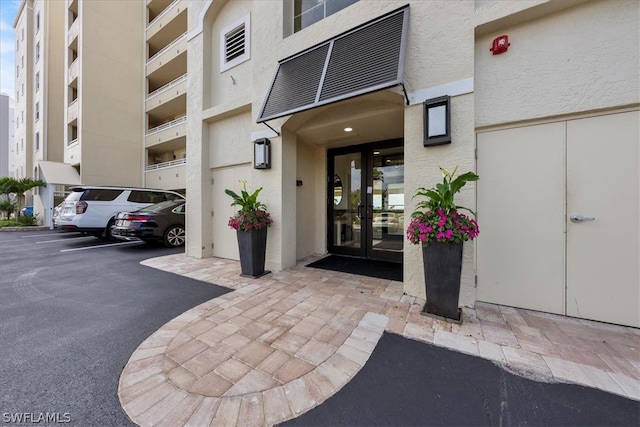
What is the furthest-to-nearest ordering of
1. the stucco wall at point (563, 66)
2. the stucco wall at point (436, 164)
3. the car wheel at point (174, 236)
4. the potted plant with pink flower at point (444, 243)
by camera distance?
the car wheel at point (174, 236), the stucco wall at point (436, 164), the potted plant with pink flower at point (444, 243), the stucco wall at point (563, 66)

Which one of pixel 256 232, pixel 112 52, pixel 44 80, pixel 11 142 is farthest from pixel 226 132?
pixel 11 142

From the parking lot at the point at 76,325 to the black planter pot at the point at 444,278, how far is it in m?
2.74

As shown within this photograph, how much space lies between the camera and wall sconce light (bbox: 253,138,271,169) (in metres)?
4.34

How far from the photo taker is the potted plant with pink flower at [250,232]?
398cm

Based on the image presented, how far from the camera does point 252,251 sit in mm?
4016

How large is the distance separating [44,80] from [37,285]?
63.9 feet

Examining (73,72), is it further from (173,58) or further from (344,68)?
(344,68)

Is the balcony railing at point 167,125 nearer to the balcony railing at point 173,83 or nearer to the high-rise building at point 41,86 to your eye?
the balcony railing at point 173,83

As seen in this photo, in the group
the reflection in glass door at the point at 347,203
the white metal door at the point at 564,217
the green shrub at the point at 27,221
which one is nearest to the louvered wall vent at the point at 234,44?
the reflection in glass door at the point at 347,203

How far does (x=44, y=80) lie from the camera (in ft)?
48.2

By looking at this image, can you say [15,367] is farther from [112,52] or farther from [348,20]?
[112,52]

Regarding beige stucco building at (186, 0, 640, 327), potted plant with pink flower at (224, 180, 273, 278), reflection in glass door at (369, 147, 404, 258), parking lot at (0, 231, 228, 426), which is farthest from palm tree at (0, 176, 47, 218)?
reflection in glass door at (369, 147, 404, 258)

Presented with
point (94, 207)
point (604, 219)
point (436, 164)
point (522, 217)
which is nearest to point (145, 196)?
point (94, 207)

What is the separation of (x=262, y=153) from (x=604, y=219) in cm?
468
